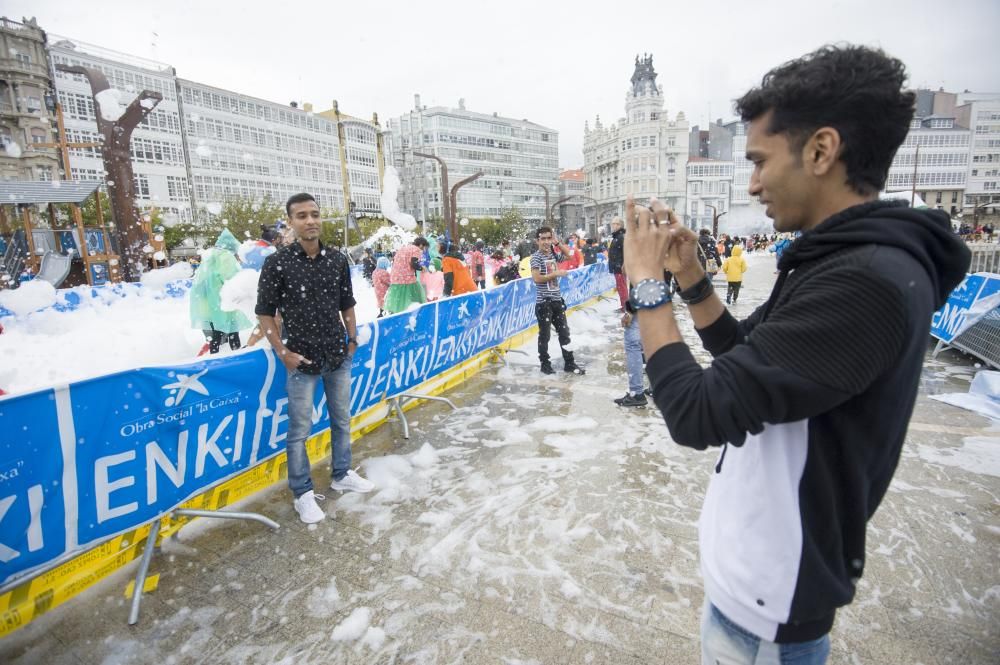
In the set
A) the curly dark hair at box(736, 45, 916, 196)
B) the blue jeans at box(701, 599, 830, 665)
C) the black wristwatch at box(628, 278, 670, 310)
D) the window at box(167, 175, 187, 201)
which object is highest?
the window at box(167, 175, 187, 201)

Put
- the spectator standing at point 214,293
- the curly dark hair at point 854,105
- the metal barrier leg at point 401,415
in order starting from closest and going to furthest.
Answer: the curly dark hair at point 854,105, the metal barrier leg at point 401,415, the spectator standing at point 214,293

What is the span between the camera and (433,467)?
13.9 ft

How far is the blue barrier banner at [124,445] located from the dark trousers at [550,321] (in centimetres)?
356

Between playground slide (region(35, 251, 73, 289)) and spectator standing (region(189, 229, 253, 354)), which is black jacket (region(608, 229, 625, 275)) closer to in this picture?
spectator standing (region(189, 229, 253, 354))

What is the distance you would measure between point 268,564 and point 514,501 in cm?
166

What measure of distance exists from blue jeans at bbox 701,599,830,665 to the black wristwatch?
0.80 meters

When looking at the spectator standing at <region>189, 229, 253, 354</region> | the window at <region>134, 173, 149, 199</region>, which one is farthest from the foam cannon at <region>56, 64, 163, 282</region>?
the window at <region>134, 173, 149, 199</region>

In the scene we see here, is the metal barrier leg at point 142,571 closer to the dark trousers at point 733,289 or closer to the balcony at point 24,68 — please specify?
the dark trousers at point 733,289

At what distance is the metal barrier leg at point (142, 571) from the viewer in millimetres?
2604

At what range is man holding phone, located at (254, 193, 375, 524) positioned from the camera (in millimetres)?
3520

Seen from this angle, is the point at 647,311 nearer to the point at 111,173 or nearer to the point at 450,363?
the point at 450,363

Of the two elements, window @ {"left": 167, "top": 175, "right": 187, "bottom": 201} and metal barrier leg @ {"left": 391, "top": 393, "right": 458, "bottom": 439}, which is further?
window @ {"left": 167, "top": 175, "right": 187, "bottom": 201}

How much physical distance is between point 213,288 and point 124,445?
15.4 ft

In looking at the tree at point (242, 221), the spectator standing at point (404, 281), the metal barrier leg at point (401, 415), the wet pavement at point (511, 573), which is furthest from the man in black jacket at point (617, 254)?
the tree at point (242, 221)
